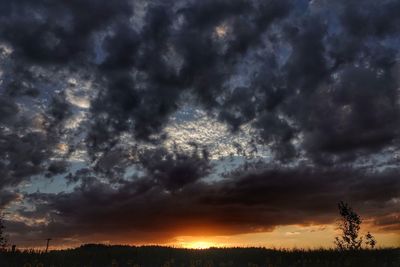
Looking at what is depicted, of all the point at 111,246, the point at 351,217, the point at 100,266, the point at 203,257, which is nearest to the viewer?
the point at 100,266

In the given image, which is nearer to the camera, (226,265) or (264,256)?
(226,265)

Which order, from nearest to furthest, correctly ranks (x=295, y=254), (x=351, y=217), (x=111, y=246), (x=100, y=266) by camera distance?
(x=100, y=266), (x=295, y=254), (x=111, y=246), (x=351, y=217)

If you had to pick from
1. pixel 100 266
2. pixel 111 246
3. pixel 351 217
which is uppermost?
pixel 351 217

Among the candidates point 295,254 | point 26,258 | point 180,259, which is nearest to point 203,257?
point 180,259

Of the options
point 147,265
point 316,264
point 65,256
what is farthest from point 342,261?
point 65,256

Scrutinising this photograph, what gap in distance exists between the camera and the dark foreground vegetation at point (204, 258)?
108 feet

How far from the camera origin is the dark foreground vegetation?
108 feet

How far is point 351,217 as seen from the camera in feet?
173

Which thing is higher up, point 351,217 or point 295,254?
point 351,217

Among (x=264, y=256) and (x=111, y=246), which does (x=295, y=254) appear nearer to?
(x=264, y=256)

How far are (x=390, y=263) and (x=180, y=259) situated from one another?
1653 centimetres

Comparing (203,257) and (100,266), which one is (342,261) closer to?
(203,257)

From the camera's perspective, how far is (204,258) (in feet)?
122

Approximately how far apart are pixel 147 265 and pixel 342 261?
15.6m
